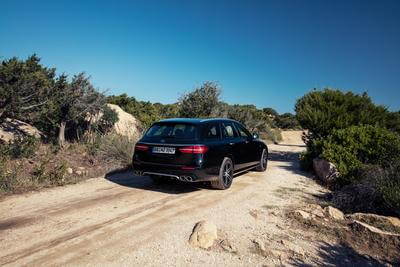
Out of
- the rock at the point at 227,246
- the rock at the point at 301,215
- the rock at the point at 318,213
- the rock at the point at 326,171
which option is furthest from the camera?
the rock at the point at 326,171

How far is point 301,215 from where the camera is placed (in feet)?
17.2

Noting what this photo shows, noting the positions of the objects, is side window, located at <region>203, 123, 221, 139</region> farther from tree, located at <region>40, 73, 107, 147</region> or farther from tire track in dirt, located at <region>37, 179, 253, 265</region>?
tree, located at <region>40, 73, 107, 147</region>

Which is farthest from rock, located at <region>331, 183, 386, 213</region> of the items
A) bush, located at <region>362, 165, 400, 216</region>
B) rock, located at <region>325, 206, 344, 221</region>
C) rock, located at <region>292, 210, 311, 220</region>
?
rock, located at <region>292, 210, 311, 220</region>

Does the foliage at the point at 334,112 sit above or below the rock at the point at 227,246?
above

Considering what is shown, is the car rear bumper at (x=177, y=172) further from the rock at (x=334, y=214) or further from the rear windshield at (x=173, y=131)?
the rock at (x=334, y=214)

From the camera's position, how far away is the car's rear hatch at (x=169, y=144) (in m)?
6.17

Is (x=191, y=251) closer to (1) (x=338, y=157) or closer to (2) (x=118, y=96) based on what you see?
(1) (x=338, y=157)

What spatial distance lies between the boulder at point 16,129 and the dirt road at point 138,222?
6.11 meters

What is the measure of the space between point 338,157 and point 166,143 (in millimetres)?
5190

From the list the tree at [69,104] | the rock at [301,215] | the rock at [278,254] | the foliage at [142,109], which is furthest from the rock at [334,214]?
the foliage at [142,109]

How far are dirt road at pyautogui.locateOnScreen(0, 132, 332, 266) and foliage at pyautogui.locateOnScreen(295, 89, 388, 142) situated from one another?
455 centimetres

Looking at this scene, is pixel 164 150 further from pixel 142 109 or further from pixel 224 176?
pixel 142 109

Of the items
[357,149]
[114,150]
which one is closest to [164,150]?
[114,150]

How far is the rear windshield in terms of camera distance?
21.2 ft
